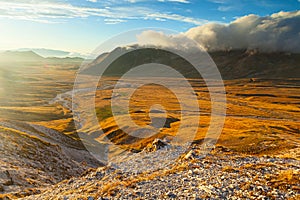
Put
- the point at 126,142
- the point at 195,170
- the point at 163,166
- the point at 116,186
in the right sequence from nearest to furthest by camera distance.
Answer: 1. the point at 116,186
2. the point at 195,170
3. the point at 163,166
4. the point at 126,142

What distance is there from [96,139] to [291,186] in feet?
257

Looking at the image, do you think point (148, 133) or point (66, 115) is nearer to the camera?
point (148, 133)

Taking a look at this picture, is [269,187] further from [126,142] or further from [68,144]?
[126,142]

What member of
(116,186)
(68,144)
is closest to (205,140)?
(68,144)

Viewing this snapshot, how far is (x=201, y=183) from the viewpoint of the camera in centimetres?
2266

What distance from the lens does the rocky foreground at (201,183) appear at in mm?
20125

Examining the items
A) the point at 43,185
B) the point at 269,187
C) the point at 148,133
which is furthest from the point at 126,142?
the point at 269,187

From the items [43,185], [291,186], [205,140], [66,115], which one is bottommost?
[66,115]

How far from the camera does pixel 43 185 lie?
114ft

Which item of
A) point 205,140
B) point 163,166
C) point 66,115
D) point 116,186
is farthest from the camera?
point 66,115

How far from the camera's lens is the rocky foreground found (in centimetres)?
2012

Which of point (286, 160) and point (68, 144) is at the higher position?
point (286, 160)

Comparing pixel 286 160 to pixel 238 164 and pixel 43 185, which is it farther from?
pixel 43 185

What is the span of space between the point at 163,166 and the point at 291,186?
621 inches
